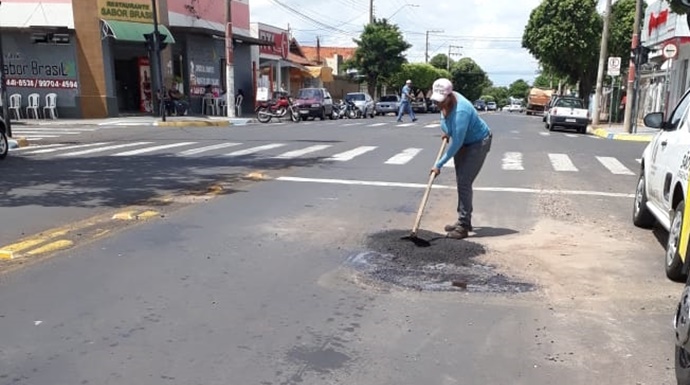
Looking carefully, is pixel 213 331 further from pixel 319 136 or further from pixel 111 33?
pixel 111 33

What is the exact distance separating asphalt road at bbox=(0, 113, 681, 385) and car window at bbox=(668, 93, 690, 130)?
4.16 ft

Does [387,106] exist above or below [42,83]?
below

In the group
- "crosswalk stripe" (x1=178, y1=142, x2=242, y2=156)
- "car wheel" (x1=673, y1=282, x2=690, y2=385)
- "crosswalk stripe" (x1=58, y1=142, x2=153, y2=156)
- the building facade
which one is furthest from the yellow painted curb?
"car wheel" (x1=673, y1=282, x2=690, y2=385)

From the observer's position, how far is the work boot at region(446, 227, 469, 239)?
677 cm

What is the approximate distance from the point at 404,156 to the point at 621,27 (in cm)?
3006

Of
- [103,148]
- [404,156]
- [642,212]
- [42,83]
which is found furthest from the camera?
[42,83]

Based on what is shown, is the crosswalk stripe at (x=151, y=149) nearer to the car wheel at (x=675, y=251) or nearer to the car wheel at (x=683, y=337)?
the car wheel at (x=675, y=251)

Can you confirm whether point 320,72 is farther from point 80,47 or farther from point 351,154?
point 351,154

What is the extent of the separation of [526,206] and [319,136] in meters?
11.8

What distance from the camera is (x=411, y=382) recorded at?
11.6ft

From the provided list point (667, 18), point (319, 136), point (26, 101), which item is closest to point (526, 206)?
point (319, 136)

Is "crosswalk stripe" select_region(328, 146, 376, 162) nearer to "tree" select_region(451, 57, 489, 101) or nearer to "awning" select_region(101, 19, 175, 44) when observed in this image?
"awning" select_region(101, 19, 175, 44)

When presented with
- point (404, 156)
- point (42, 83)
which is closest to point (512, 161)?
point (404, 156)

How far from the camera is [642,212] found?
7.42 m
